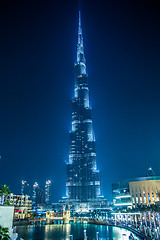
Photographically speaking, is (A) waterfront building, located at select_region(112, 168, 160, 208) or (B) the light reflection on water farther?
(A) waterfront building, located at select_region(112, 168, 160, 208)

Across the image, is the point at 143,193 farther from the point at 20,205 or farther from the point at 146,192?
the point at 20,205

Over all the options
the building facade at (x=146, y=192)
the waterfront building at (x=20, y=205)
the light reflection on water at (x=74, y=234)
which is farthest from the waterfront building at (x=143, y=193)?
the waterfront building at (x=20, y=205)

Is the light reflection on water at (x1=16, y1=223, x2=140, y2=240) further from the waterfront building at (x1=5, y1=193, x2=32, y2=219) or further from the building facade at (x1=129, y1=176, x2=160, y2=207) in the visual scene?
the waterfront building at (x1=5, y1=193, x2=32, y2=219)

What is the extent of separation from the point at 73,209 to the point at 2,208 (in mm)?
179788

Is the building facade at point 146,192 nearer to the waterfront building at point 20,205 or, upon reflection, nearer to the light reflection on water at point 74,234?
the light reflection on water at point 74,234

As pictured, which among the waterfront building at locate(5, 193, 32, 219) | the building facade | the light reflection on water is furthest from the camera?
Answer: the waterfront building at locate(5, 193, 32, 219)

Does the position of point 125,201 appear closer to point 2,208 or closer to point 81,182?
point 81,182

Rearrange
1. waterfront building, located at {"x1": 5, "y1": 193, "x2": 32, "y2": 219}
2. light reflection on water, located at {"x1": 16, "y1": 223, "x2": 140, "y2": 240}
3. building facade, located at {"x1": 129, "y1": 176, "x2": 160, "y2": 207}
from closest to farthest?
light reflection on water, located at {"x1": 16, "y1": 223, "x2": 140, "y2": 240}
building facade, located at {"x1": 129, "y1": 176, "x2": 160, "y2": 207}
waterfront building, located at {"x1": 5, "y1": 193, "x2": 32, "y2": 219}

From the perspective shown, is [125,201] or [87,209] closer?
[125,201]

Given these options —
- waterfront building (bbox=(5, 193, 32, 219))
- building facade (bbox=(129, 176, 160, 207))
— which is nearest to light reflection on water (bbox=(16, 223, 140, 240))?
building facade (bbox=(129, 176, 160, 207))

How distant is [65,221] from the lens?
126 metres

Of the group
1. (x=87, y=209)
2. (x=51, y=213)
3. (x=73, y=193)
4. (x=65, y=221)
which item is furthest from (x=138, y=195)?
(x=73, y=193)

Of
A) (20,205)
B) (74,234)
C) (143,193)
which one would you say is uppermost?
(143,193)

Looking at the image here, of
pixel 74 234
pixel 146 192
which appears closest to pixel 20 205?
pixel 74 234
